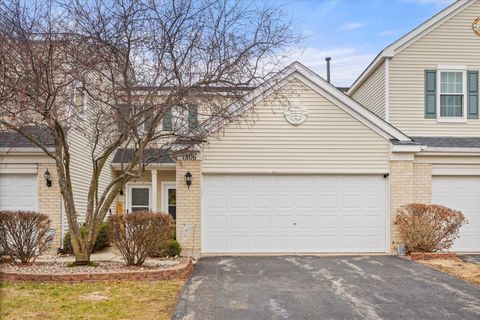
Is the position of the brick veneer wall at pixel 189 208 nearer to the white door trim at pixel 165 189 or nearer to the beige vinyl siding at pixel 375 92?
the white door trim at pixel 165 189

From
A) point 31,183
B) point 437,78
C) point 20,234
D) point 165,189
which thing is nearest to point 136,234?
point 20,234

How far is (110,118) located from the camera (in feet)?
41.7

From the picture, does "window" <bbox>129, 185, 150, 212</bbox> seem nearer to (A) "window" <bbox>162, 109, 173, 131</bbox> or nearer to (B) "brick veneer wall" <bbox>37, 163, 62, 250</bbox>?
(B) "brick veneer wall" <bbox>37, 163, 62, 250</bbox>

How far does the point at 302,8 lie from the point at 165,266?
6652mm

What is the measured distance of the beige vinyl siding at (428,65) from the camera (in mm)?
17438

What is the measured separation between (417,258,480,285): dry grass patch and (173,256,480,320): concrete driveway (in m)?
0.30

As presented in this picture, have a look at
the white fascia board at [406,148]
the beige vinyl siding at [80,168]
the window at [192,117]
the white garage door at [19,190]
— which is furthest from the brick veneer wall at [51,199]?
the white fascia board at [406,148]

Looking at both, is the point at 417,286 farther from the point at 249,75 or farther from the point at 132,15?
the point at 132,15

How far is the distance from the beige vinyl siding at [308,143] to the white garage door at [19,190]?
5.60 m

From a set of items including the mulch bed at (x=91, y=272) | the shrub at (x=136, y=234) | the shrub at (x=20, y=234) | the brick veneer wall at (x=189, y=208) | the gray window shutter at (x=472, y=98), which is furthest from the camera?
the gray window shutter at (x=472, y=98)

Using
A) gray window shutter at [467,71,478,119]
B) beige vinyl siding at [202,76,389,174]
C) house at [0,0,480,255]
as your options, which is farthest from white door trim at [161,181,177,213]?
gray window shutter at [467,71,478,119]

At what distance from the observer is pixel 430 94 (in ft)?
57.6

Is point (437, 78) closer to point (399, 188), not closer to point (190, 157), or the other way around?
point (399, 188)

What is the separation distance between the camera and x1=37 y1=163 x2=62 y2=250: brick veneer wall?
15.2 meters
